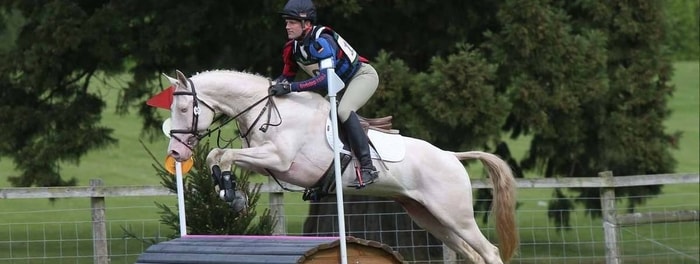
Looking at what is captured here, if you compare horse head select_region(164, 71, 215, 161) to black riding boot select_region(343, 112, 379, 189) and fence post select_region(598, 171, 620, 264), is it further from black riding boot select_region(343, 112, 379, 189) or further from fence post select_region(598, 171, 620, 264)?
fence post select_region(598, 171, 620, 264)

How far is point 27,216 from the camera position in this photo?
18266 mm

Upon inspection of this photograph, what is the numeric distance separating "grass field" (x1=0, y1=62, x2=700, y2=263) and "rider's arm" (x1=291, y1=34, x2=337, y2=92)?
12.6 feet

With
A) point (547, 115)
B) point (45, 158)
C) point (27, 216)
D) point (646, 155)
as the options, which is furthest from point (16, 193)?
point (27, 216)

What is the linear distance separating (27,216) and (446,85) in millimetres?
8525

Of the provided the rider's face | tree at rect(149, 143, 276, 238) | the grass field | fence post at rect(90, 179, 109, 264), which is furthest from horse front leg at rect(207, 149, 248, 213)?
the grass field

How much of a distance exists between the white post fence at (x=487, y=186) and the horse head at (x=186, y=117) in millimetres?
2813

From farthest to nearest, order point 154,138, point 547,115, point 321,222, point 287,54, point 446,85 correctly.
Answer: point 154,138
point 321,222
point 547,115
point 446,85
point 287,54

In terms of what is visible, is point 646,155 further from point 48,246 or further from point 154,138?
point 48,246

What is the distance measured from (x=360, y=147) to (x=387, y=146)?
0.36 m

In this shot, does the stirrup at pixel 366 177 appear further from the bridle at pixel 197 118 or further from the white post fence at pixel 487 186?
the white post fence at pixel 487 186

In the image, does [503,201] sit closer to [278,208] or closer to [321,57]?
[278,208]

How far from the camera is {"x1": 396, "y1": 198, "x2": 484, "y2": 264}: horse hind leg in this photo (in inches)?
358

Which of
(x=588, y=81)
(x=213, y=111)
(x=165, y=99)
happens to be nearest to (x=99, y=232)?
(x=165, y=99)

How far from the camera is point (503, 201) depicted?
9.59 m
